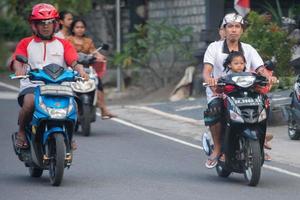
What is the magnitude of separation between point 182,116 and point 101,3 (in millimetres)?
10129

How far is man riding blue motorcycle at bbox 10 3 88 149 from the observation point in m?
11.7

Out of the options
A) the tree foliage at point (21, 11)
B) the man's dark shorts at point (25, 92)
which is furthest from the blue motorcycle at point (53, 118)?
the tree foliage at point (21, 11)

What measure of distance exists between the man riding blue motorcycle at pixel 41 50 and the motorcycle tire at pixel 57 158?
1.75 ft

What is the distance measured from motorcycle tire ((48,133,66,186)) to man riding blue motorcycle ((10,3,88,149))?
533 mm

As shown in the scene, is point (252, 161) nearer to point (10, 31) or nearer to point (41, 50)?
point (41, 50)

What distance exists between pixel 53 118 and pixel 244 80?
1895 millimetres

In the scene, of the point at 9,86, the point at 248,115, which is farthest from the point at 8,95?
the point at 248,115

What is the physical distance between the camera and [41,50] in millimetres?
11844

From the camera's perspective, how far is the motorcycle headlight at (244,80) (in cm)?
1120

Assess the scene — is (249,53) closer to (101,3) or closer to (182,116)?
(182,116)

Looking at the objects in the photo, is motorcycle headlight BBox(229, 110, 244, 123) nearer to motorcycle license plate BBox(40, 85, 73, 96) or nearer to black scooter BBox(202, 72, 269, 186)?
black scooter BBox(202, 72, 269, 186)

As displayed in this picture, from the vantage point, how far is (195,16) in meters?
27.4

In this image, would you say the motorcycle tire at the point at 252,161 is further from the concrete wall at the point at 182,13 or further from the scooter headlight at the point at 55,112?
the concrete wall at the point at 182,13

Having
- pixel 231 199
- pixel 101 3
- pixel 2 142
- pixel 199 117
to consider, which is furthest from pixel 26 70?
pixel 101 3
